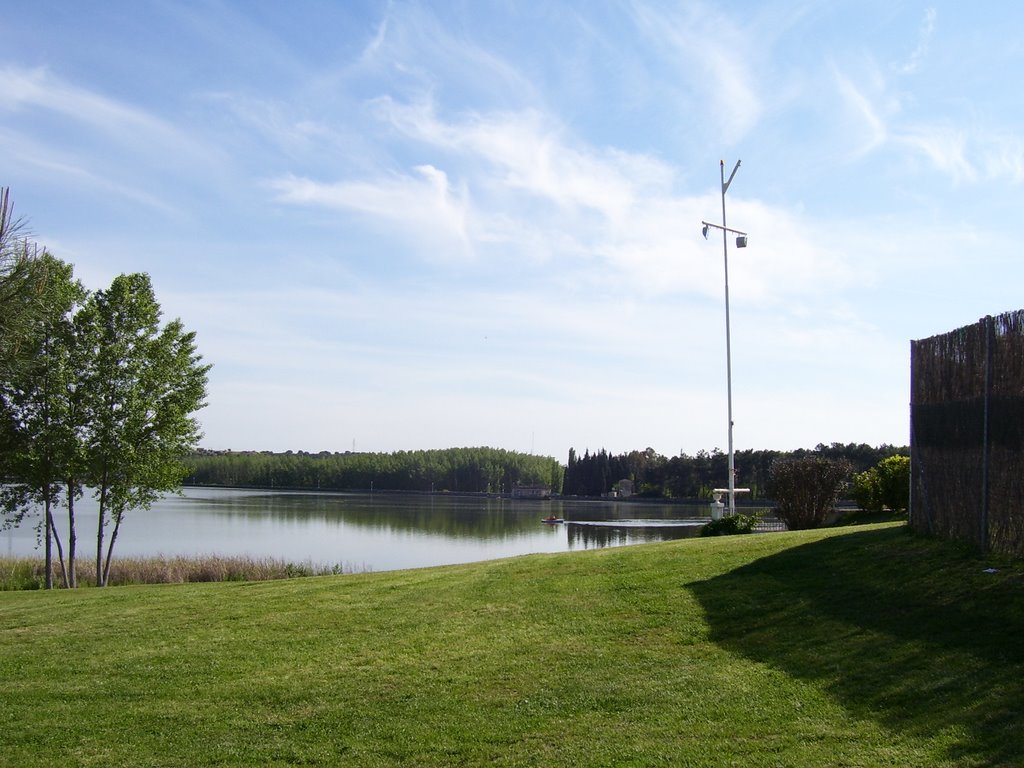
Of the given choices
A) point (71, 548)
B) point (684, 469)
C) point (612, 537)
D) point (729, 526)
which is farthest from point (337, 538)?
point (684, 469)

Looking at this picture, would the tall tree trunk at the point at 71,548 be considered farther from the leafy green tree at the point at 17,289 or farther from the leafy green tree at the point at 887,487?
the leafy green tree at the point at 887,487

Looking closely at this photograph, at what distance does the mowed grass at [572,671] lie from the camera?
18.4ft

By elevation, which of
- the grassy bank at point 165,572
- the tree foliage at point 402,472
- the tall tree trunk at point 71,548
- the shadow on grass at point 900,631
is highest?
the shadow on grass at point 900,631

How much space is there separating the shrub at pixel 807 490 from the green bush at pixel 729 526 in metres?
7.58

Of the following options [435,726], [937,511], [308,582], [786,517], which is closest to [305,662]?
[435,726]

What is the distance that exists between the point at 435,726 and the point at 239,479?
179247 mm

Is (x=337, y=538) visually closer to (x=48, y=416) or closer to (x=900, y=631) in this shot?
(x=48, y=416)

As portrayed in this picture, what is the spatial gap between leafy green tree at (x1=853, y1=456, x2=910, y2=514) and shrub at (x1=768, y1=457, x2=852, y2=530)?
820 mm

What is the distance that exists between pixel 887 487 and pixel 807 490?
253 cm

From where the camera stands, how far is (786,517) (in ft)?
89.2

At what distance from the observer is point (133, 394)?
72.4ft

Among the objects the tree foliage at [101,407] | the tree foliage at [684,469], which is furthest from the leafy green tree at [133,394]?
the tree foliage at [684,469]

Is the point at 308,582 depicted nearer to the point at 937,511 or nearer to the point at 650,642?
the point at 650,642

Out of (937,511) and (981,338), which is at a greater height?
(981,338)
